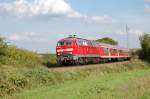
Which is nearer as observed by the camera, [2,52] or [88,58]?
[2,52]

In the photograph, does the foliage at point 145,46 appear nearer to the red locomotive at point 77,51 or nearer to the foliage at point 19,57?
the red locomotive at point 77,51

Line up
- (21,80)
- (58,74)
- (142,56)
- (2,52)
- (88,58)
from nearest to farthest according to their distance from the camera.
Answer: (21,80) → (58,74) → (2,52) → (88,58) → (142,56)

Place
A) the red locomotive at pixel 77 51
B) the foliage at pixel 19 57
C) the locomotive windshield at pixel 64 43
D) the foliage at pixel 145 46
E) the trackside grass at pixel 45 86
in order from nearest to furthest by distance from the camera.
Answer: the trackside grass at pixel 45 86 → the foliage at pixel 19 57 → the red locomotive at pixel 77 51 → the locomotive windshield at pixel 64 43 → the foliage at pixel 145 46

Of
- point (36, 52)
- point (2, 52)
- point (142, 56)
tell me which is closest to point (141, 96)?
point (2, 52)

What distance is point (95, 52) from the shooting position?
5009 centimetres

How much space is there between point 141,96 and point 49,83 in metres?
7.71

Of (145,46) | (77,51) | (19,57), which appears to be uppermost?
(145,46)

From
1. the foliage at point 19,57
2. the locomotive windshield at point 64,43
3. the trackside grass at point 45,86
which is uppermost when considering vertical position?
the locomotive windshield at point 64,43

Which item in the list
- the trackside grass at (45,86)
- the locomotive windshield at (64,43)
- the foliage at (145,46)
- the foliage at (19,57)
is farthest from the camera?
the foliage at (145,46)

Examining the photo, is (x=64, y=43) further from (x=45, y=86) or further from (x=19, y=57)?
(x=45, y=86)

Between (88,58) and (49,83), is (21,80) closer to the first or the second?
(49,83)

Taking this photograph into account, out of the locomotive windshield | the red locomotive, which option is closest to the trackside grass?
the red locomotive


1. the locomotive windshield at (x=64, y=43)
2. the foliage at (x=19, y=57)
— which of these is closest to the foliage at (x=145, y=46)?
the locomotive windshield at (x=64, y=43)

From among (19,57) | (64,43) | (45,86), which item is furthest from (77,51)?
(45,86)
